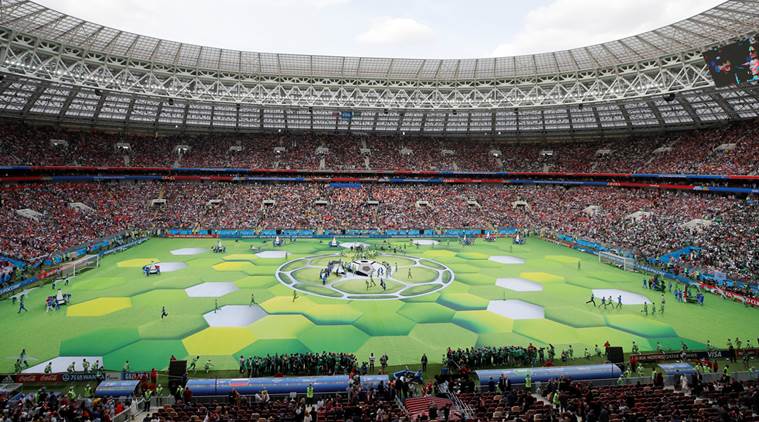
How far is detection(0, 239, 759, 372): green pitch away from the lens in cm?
2392

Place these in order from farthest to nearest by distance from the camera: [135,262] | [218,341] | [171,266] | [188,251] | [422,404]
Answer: [188,251] → [135,262] → [171,266] → [218,341] → [422,404]

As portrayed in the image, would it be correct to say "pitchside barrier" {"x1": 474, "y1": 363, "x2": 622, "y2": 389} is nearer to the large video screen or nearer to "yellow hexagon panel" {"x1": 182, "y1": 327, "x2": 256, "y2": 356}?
"yellow hexagon panel" {"x1": 182, "y1": 327, "x2": 256, "y2": 356}

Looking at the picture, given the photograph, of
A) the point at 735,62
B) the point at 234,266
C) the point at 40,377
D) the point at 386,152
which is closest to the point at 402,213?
the point at 386,152

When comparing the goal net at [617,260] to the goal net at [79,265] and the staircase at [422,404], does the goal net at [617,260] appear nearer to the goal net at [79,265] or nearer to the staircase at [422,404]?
the staircase at [422,404]

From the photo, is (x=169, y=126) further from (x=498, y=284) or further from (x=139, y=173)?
(x=498, y=284)

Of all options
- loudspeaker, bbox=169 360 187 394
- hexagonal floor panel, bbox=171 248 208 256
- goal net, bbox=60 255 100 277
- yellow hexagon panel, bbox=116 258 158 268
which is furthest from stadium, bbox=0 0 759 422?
hexagonal floor panel, bbox=171 248 208 256

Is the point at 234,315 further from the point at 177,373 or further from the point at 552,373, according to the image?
the point at 552,373

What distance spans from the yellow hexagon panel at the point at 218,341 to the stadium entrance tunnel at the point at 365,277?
853cm

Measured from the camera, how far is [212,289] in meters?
34.6

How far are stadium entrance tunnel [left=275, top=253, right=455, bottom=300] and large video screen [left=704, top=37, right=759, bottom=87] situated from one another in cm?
3007

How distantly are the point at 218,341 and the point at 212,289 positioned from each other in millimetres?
A: 11127

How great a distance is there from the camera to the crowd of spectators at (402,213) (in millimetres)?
42812

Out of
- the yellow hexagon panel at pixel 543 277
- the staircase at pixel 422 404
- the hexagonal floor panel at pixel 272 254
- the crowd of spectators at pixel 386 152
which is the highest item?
the crowd of spectators at pixel 386 152

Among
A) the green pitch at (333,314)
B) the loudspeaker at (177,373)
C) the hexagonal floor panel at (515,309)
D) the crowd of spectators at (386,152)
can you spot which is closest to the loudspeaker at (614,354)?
the green pitch at (333,314)
